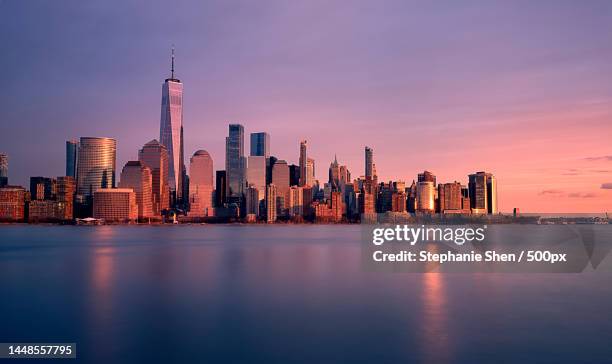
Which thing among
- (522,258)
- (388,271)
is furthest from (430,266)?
(522,258)

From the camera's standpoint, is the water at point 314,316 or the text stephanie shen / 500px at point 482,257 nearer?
the water at point 314,316

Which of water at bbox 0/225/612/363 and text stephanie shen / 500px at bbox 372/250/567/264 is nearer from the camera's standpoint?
water at bbox 0/225/612/363

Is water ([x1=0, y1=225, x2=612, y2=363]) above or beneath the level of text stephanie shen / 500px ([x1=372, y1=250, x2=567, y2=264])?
above

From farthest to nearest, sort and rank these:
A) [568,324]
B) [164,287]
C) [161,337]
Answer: [164,287] < [568,324] < [161,337]

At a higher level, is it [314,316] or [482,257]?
[314,316]

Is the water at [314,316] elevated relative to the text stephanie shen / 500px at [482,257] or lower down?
elevated

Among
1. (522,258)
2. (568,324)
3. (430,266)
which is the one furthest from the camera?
(522,258)

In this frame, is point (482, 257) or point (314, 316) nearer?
point (314, 316)

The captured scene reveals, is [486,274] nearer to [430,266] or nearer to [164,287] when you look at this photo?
[430,266]
